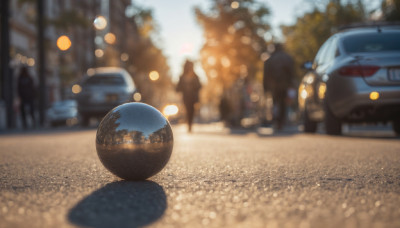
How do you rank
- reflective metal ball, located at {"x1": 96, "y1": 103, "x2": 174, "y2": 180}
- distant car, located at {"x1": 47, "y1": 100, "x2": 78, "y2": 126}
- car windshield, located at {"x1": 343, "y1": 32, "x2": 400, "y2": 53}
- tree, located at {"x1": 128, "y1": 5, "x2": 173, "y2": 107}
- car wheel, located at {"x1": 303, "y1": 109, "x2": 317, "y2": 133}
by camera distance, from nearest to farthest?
1. reflective metal ball, located at {"x1": 96, "y1": 103, "x2": 174, "y2": 180}
2. car windshield, located at {"x1": 343, "y1": 32, "x2": 400, "y2": 53}
3. car wheel, located at {"x1": 303, "y1": 109, "x2": 317, "y2": 133}
4. distant car, located at {"x1": 47, "y1": 100, "x2": 78, "y2": 126}
5. tree, located at {"x1": 128, "y1": 5, "x2": 173, "y2": 107}

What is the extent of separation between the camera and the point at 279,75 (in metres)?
14.5

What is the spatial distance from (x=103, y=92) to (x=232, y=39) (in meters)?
22.0

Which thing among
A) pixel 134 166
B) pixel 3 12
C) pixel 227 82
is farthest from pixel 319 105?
pixel 227 82

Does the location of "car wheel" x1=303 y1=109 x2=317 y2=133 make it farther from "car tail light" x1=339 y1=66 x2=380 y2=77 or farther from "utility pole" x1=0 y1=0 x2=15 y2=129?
"utility pole" x1=0 y1=0 x2=15 y2=129

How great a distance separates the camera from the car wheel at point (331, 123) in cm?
944

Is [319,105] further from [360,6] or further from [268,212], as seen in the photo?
[360,6]

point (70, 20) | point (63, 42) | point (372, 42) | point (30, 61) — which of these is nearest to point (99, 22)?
point (63, 42)

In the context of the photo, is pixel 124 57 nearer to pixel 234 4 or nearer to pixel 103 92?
pixel 234 4

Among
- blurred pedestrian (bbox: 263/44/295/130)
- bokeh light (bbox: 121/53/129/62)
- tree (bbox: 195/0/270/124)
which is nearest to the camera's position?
blurred pedestrian (bbox: 263/44/295/130)

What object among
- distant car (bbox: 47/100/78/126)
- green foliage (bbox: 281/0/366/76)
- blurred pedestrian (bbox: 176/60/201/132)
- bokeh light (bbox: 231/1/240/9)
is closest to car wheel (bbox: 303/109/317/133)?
blurred pedestrian (bbox: 176/60/201/132)

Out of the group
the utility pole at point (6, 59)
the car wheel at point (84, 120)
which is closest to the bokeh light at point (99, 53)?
the utility pole at point (6, 59)

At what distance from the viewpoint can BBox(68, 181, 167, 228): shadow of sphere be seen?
277 cm

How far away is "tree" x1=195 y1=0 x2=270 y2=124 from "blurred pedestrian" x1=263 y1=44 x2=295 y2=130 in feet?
73.2

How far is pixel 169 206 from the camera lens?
3.19 meters
